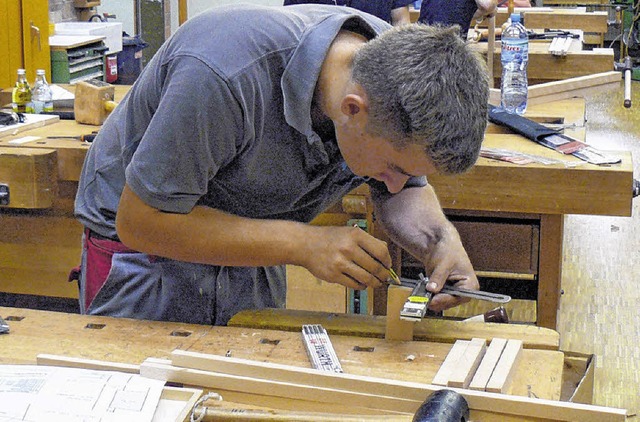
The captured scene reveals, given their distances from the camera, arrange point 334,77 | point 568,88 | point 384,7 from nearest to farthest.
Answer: point 334,77 → point 568,88 → point 384,7

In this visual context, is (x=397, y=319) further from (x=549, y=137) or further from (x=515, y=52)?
(x=515, y=52)

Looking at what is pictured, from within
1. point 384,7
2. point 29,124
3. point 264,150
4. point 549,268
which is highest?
point 384,7

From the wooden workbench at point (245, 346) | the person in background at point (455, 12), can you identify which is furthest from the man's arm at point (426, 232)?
the person in background at point (455, 12)

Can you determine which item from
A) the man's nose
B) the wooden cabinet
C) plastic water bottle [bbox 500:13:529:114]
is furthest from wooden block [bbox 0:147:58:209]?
the wooden cabinet

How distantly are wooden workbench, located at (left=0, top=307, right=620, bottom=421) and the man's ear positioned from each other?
0.42 m

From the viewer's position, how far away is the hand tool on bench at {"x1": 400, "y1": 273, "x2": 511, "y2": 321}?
1.60m

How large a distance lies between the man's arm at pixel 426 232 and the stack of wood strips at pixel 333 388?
46 centimetres

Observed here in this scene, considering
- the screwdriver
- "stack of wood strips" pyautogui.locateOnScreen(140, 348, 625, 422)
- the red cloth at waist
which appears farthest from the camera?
the screwdriver

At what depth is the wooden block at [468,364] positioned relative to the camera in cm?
139

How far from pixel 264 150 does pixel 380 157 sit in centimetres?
23

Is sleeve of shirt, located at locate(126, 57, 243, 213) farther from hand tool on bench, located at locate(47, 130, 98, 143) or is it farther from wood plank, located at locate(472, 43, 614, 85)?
wood plank, located at locate(472, 43, 614, 85)

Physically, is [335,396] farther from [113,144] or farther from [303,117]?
[113,144]

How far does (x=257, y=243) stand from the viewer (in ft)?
5.36

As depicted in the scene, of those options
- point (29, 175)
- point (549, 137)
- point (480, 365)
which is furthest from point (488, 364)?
point (29, 175)
